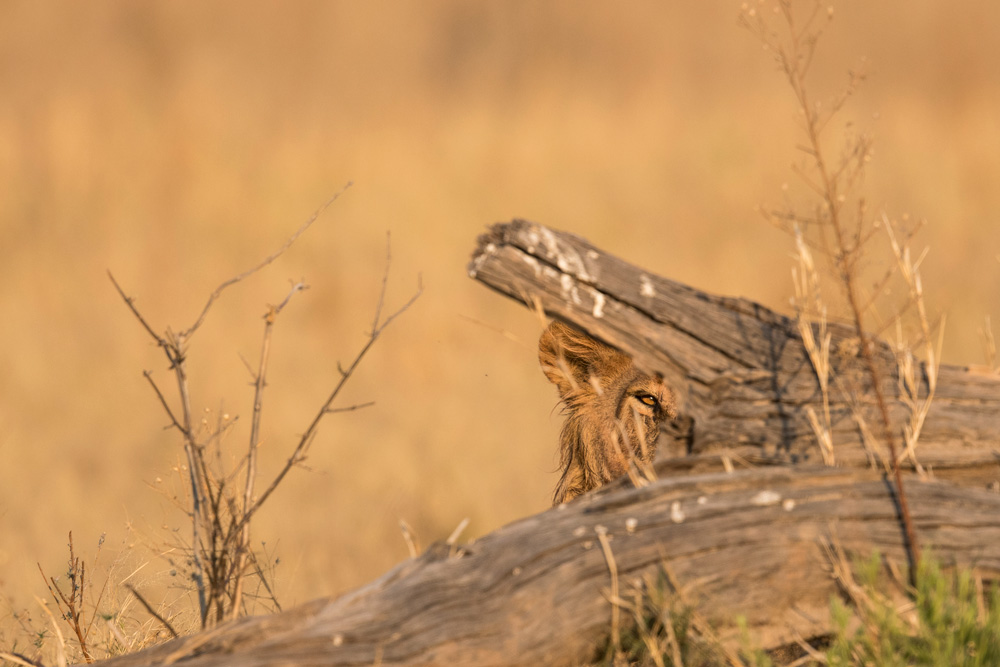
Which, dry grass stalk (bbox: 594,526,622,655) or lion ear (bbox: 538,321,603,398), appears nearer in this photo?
dry grass stalk (bbox: 594,526,622,655)

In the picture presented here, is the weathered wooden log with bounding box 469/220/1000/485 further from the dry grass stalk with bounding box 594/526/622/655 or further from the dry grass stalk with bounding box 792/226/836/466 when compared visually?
the dry grass stalk with bounding box 594/526/622/655

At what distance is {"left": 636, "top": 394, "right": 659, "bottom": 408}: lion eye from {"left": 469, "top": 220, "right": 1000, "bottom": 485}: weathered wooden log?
1332 millimetres

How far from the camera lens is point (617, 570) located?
252 centimetres

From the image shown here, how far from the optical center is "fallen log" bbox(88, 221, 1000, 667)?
2.45m

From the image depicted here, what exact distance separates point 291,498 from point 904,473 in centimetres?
776

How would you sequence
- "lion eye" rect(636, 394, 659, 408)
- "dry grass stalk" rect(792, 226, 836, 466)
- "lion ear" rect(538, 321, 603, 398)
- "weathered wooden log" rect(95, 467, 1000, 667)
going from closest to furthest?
"weathered wooden log" rect(95, 467, 1000, 667) → "dry grass stalk" rect(792, 226, 836, 466) → "lion eye" rect(636, 394, 659, 408) → "lion ear" rect(538, 321, 603, 398)

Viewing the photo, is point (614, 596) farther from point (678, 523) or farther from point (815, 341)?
point (815, 341)

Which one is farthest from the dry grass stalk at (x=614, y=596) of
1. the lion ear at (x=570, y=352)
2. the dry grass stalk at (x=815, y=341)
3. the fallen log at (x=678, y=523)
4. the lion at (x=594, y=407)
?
the lion ear at (x=570, y=352)

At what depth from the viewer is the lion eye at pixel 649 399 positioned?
4316mm

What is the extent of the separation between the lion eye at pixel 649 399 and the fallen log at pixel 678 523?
4.37ft

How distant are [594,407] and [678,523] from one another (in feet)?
7.26

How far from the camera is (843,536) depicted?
2.54 m

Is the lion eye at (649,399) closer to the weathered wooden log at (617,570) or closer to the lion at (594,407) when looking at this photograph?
the lion at (594,407)

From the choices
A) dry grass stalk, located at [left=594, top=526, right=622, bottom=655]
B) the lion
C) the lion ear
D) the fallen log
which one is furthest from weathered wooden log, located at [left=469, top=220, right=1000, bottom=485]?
the lion ear
